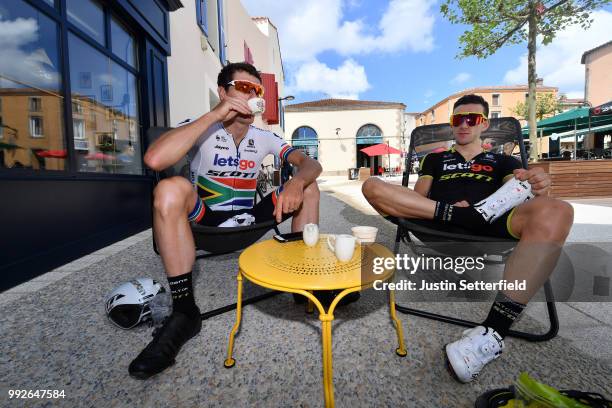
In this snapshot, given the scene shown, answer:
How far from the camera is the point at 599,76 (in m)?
27.4

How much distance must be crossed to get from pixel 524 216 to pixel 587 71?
3950cm

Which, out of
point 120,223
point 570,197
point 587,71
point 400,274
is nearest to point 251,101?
point 400,274

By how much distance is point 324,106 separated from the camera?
30016 millimetres

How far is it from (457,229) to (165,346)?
168 cm

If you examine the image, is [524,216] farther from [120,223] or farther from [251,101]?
[120,223]

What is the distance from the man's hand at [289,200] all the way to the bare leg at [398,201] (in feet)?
1.58

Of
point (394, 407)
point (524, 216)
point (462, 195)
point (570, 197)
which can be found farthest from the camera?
point (570, 197)

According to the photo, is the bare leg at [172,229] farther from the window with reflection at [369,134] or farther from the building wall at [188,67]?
the window with reflection at [369,134]

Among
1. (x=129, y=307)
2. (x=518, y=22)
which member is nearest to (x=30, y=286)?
(x=129, y=307)

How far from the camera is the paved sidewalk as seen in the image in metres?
1.21

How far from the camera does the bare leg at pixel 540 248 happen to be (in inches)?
52.5

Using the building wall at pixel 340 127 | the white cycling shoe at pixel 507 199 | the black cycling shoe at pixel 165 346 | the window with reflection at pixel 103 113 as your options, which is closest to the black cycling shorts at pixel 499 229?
the white cycling shoe at pixel 507 199

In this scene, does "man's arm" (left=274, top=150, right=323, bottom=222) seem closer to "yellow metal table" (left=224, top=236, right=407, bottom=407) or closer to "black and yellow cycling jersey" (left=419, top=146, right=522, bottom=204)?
"yellow metal table" (left=224, top=236, right=407, bottom=407)

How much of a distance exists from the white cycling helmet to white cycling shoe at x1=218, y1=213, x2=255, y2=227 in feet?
1.90
